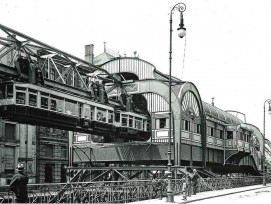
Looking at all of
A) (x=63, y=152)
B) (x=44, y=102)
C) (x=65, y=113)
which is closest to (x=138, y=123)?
(x=65, y=113)

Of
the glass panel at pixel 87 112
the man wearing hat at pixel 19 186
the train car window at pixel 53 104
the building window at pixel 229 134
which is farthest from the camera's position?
the building window at pixel 229 134

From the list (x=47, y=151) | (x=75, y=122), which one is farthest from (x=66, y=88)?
(x=47, y=151)

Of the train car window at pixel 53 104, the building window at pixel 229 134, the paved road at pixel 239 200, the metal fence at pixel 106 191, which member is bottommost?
the paved road at pixel 239 200

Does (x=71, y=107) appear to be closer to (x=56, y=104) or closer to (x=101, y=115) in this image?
(x=56, y=104)

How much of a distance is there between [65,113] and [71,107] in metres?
0.87

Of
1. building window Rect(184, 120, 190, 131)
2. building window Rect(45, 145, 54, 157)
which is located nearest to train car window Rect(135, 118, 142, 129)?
building window Rect(184, 120, 190, 131)

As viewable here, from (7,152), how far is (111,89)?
1628cm

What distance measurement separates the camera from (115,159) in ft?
119

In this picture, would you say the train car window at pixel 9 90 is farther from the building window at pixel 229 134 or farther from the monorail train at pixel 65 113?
the building window at pixel 229 134

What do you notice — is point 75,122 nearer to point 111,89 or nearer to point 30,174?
point 111,89

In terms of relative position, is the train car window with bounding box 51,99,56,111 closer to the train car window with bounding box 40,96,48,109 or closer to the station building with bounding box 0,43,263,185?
the train car window with bounding box 40,96,48,109

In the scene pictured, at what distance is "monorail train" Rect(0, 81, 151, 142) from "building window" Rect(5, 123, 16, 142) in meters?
17.5

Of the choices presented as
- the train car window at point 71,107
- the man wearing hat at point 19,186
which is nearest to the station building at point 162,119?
the train car window at point 71,107

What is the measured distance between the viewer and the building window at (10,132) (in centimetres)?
4616
